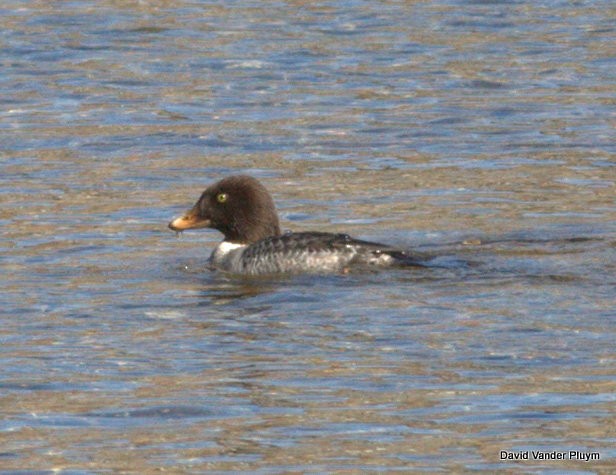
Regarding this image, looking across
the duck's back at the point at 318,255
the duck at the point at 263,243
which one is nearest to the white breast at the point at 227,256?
the duck at the point at 263,243

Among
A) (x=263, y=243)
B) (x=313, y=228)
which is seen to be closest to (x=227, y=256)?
(x=263, y=243)

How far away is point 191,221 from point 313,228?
1251 mm

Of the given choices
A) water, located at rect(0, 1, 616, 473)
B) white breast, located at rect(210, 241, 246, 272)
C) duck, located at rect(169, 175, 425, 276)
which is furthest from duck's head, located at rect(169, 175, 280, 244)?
water, located at rect(0, 1, 616, 473)

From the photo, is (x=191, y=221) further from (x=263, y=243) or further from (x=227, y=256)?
(x=263, y=243)

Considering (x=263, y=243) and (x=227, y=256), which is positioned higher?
(x=263, y=243)

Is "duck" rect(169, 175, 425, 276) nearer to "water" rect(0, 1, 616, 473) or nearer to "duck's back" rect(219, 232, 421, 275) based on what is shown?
"duck's back" rect(219, 232, 421, 275)

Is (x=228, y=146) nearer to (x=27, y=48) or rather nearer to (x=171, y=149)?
(x=171, y=149)

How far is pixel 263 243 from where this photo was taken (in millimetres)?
14867

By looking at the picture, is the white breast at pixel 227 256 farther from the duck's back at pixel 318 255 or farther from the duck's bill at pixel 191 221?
the duck's bill at pixel 191 221

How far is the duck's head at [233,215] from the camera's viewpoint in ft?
50.5

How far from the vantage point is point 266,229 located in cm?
1550

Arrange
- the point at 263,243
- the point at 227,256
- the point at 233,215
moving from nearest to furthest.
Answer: the point at 263,243
the point at 227,256
the point at 233,215

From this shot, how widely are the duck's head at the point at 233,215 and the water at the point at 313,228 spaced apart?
0.38 m

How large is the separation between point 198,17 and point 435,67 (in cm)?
484
